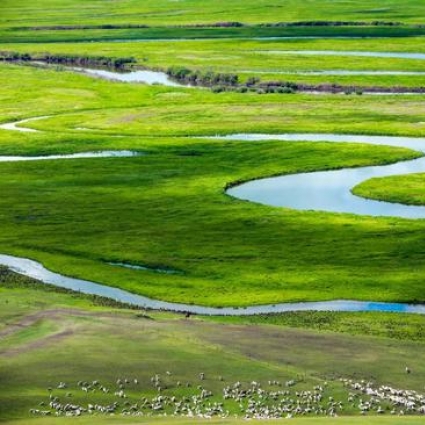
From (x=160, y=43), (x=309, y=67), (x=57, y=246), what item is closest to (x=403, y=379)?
(x=57, y=246)

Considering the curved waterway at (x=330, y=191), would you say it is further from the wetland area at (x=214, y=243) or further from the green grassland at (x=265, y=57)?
the green grassland at (x=265, y=57)

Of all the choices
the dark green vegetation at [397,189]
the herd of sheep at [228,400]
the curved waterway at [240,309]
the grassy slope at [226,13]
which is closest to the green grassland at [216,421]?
the herd of sheep at [228,400]

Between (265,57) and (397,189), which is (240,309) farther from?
(265,57)

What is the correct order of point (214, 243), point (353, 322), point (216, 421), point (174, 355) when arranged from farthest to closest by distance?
1. point (214, 243)
2. point (353, 322)
3. point (174, 355)
4. point (216, 421)

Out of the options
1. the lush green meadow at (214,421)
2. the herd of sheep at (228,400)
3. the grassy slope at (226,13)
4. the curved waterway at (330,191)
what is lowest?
the curved waterway at (330,191)

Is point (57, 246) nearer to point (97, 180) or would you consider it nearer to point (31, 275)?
point (31, 275)

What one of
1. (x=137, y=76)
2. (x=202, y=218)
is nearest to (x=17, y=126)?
(x=137, y=76)

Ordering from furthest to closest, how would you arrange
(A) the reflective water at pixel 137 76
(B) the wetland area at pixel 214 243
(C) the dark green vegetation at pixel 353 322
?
(A) the reflective water at pixel 137 76
(C) the dark green vegetation at pixel 353 322
(B) the wetland area at pixel 214 243
